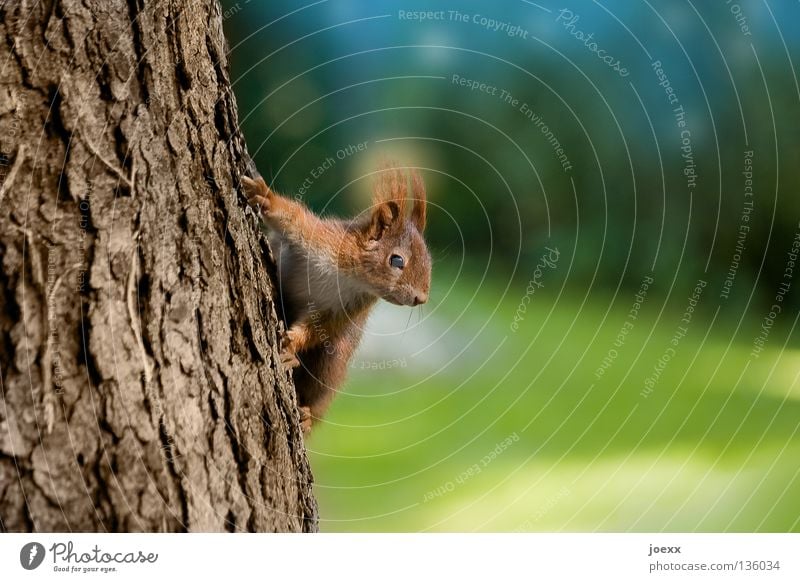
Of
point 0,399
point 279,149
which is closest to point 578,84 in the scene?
point 279,149

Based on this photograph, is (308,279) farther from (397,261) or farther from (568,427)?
(568,427)

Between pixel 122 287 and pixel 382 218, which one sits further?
pixel 382 218

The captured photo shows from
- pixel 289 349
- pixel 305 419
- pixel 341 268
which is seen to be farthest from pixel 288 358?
pixel 341 268

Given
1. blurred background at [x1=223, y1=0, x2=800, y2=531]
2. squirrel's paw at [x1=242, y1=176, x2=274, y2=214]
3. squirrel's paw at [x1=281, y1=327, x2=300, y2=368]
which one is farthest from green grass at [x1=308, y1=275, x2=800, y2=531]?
squirrel's paw at [x1=242, y1=176, x2=274, y2=214]

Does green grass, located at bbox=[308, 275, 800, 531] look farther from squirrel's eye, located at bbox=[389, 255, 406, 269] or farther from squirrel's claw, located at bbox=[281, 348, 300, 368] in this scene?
squirrel's claw, located at bbox=[281, 348, 300, 368]

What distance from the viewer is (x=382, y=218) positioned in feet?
4.71

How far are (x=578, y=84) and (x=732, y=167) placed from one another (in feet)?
1.33

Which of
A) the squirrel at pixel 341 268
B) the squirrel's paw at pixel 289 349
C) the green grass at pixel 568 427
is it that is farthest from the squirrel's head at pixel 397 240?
the squirrel's paw at pixel 289 349

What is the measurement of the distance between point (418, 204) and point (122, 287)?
0.66 m

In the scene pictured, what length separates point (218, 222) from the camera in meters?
1.05

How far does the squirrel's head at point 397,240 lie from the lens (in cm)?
143

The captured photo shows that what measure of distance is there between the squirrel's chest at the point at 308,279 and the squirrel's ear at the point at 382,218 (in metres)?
0.10

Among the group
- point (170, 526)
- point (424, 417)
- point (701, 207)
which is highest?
point (701, 207)

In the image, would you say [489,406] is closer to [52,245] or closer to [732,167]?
[732,167]
